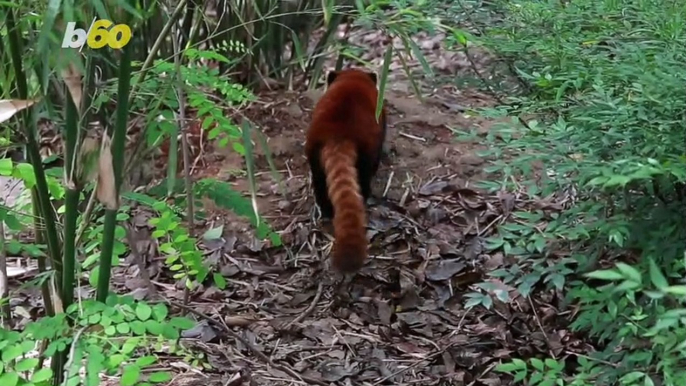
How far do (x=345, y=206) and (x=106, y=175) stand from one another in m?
1.33

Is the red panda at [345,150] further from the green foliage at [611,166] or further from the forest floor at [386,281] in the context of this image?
the green foliage at [611,166]

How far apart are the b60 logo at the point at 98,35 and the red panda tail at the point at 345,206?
1.42 metres

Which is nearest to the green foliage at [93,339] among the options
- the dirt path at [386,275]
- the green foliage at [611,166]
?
the green foliage at [611,166]

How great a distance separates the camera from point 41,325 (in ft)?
4.75

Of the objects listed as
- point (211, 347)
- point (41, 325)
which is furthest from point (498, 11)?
→ point (41, 325)

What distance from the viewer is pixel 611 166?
1.51 meters

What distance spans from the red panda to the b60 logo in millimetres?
1459

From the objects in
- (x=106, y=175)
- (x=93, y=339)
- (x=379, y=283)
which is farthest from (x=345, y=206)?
(x=93, y=339)

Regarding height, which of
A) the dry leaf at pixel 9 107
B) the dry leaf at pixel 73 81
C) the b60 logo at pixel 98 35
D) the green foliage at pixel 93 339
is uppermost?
the b60 logo at pixel 98 35

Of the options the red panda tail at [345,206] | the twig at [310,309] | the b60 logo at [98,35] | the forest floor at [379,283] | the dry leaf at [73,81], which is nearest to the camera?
the b60 logo at [98,35]

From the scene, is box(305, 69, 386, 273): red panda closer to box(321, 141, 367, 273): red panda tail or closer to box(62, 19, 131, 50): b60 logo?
box(321, 141, 367, 273): red panda tail

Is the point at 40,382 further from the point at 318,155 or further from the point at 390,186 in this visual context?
the point at 390,186

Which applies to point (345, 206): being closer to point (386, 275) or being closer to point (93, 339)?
point (386, 275)

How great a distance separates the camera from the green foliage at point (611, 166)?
4.77 feet
